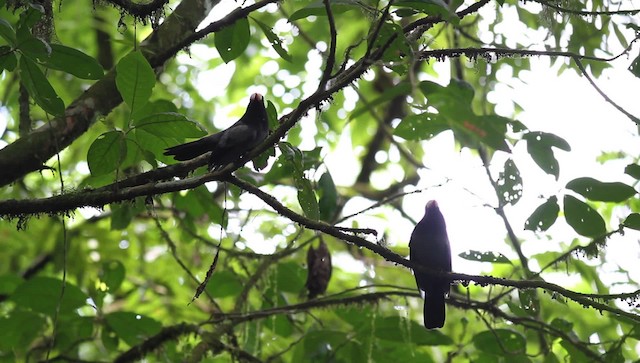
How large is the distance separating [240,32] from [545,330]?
2.18 metres

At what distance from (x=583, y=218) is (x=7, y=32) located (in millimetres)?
2540

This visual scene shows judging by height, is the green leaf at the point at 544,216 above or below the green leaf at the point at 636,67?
below

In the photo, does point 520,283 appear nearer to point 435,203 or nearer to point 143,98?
point 143,98

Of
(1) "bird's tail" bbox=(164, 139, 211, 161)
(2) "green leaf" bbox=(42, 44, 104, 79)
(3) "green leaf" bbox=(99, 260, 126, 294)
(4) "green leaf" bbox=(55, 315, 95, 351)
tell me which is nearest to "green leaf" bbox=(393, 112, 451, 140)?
(1) "bird's tail" bbox=(164, 139, 211, 161)

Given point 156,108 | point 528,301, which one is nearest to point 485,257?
point 528,301

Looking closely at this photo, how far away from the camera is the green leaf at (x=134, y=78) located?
8.07ft

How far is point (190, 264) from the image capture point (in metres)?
6.02

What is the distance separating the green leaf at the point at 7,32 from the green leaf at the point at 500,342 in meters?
2.73

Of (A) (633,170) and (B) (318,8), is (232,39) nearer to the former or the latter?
(B) (318,8)

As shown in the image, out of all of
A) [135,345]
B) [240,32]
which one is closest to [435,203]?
[240,32]

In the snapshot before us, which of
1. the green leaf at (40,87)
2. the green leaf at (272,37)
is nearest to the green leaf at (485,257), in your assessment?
the green leaf at (272,37)

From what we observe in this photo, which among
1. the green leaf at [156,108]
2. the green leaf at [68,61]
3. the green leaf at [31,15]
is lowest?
the green leaf at [68,61]

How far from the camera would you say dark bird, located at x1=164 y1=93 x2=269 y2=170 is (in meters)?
2.55

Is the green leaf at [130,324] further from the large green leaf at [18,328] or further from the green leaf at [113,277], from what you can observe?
the large green leaf at [18,328]
